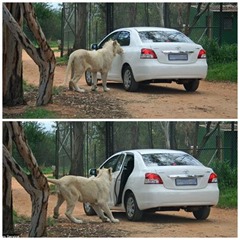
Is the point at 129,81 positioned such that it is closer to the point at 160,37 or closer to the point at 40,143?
the point at 160,37

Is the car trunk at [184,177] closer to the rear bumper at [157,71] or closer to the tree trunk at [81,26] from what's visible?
the rear bumper at [157,71]

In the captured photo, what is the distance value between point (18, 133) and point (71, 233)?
1.71 m

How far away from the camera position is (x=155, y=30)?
659 inches

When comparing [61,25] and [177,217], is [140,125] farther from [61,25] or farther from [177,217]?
[61,25]

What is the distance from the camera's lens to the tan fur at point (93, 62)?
1592 centimetres

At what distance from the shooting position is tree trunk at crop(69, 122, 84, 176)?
17109 millimetres

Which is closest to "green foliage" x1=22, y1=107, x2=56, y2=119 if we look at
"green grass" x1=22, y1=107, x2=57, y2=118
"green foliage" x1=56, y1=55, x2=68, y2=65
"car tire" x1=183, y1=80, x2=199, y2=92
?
"green grass" x1=22, y1=107, x2=57, y2=118

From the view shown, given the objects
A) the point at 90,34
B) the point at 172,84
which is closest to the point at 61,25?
the point at 90,34

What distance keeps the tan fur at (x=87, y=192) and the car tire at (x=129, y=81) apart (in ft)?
8.64

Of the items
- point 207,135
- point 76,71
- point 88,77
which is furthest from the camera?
point 207,135

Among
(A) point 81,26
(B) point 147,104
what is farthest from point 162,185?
(A) point 81,26

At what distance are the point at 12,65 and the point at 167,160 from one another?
305cm

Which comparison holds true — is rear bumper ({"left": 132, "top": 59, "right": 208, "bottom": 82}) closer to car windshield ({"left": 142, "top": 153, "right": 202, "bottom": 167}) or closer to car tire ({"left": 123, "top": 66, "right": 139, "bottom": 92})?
car tire ({"left": 123, "top": 66, "right": 139, "bottom": 92})

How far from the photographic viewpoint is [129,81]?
16484mm
